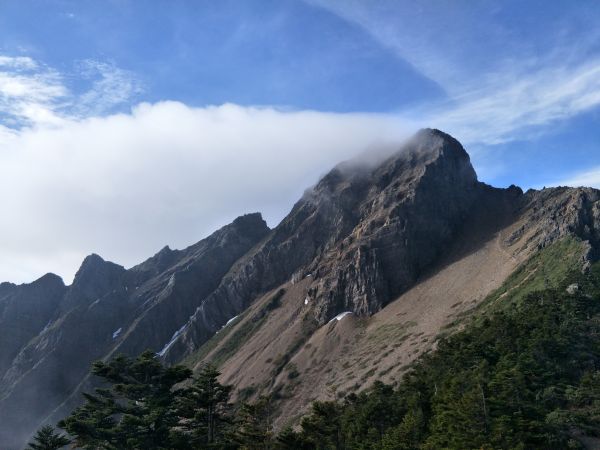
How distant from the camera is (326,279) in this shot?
593 feet

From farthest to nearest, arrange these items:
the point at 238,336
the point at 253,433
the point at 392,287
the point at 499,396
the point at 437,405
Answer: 1. the point at 238,336
2. the point at 392,287
3. the point at 437,405
4. the point at 499,396
5. the point at 253,433

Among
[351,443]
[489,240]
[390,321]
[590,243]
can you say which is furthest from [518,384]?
[489,240]

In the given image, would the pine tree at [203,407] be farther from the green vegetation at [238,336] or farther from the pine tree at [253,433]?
the green vegetation at [238,336]

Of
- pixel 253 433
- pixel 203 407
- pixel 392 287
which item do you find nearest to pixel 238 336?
pixel 392 287

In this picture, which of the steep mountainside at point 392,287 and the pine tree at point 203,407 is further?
the steep mountainside at point 392,287

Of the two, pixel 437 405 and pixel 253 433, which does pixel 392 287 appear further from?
pixel 253 433

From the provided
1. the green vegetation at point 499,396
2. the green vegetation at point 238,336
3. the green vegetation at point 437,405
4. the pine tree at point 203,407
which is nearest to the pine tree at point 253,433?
the green vegetation at point 437,405

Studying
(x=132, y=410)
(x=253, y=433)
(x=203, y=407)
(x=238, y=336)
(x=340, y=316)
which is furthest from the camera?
(x=238, y=336)

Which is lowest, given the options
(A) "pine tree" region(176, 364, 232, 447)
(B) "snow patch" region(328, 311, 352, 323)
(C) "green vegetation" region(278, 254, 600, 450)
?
(C) "green vegetation" region(278, 254, 600, 450)

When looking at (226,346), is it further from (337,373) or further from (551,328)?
(551,328)

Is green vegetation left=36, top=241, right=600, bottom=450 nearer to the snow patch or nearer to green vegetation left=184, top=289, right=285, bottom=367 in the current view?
the snow patch

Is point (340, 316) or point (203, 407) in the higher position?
point (340, 316)

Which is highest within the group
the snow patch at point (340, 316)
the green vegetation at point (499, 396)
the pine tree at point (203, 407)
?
the snow patch at point (340, 316)

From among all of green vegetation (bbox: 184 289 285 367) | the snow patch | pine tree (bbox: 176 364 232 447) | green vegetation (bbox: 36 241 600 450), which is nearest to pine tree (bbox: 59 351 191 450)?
green vegetation (bbox: 36 241 600 450)
